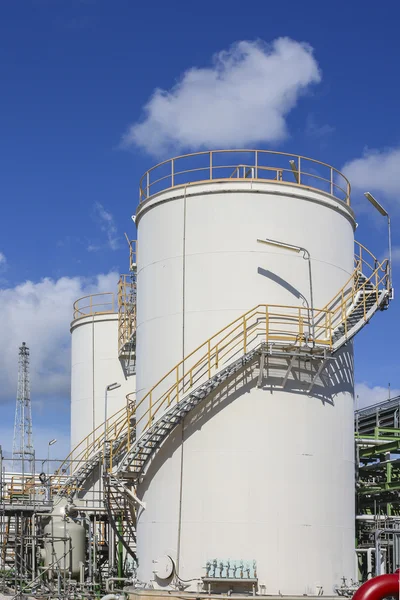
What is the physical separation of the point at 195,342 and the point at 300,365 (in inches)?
123

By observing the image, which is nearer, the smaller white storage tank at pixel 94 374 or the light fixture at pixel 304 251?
the light fixture at pixel 304 251

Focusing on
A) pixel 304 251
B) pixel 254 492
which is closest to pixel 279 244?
pixel 304 251

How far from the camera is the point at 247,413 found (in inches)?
998

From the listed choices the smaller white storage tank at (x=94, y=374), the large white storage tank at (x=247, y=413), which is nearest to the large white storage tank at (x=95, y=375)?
the smaller white storage tank at (x=94, y=374)

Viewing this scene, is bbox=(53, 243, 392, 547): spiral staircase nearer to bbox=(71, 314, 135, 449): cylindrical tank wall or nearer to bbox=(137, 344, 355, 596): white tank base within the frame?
bbox=(137, 344, 355, 596): white tank base

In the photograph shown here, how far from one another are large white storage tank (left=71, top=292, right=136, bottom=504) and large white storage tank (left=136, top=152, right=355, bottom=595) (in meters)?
13.0

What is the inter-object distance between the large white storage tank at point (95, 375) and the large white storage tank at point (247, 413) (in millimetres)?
12996

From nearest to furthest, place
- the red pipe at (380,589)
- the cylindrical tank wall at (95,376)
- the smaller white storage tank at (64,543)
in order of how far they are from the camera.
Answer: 1. the red pipe at (380,589)
2. the smaller white storage tank at (64,543)
3. the cylindrical tank wall at (95,376)

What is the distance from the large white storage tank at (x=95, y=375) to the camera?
40812 mm

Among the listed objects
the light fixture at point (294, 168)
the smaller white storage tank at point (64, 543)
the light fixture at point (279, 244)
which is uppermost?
the light fixture at point (294, 168)

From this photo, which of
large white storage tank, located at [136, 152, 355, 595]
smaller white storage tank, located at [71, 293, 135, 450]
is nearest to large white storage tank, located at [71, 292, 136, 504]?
smaller white storage tank, located at [71, 293, 135, 450]

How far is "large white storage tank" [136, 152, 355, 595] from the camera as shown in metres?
24.9

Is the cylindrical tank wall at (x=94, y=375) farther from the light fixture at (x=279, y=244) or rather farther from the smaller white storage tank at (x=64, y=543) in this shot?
the light fixture at (x=279, y=244)

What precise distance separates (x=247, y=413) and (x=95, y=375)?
1724cm
